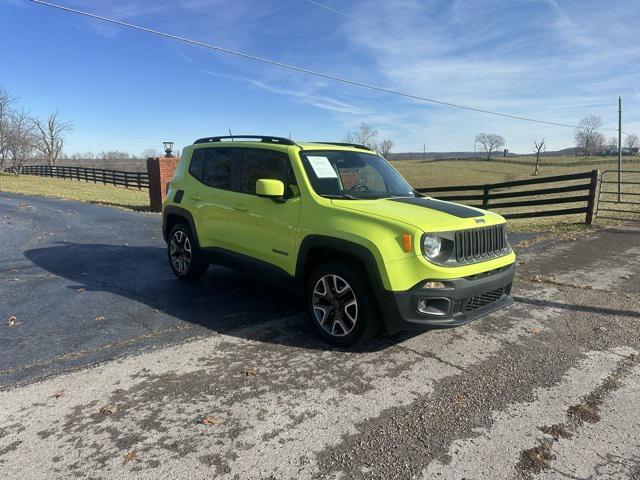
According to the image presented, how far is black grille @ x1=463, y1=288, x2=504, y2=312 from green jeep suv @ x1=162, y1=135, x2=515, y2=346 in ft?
0.04

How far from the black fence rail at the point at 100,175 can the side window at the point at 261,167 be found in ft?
75.3

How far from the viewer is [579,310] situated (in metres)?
5.35

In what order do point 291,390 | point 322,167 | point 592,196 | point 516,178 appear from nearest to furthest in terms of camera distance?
point 291,390 < point 322,167 < point 592,196 < point 516,178

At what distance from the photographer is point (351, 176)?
16.0 ft

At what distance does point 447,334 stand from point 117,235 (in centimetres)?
812

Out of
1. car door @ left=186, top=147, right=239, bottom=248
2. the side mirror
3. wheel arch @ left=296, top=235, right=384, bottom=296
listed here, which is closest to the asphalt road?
wheel arch @ left=296, top=235, right=384, bottom=296

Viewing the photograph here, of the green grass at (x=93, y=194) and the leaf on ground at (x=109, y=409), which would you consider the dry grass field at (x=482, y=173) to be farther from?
the leaf on ground at (x=109, y=409)

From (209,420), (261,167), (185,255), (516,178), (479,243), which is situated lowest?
(209,420)

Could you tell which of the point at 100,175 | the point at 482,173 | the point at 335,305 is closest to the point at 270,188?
the point at 335,305

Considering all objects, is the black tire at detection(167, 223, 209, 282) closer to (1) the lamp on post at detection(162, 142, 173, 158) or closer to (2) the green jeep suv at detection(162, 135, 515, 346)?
(2) the green jeep suv at detection(162, 135, 515, 346)

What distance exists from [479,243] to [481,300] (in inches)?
20.5

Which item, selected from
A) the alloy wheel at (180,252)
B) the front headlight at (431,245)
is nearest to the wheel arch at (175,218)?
the alloy wheel at (180,252)

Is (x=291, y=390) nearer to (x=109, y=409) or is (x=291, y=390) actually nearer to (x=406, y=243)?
(x=109, y=409)

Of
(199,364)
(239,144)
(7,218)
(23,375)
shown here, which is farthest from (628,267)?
(7,218)
